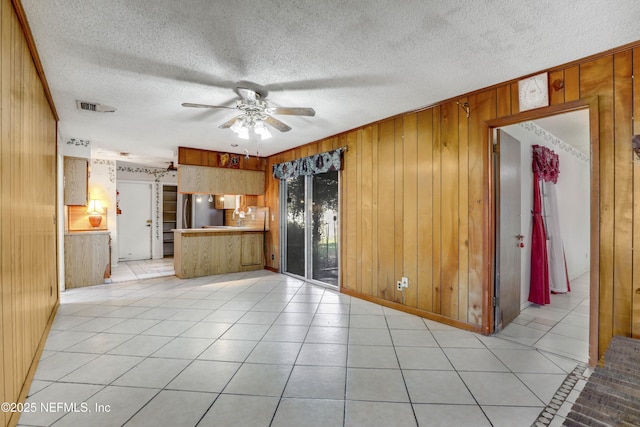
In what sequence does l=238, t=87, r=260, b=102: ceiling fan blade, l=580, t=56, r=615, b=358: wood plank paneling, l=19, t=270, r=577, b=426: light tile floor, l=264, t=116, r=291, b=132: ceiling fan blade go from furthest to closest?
l=264, t=116, r=291, b=132: ceiling fan blade → l=238, t=87, r=260, b=102: ceiling fan blade → l=580, t=56, r=615, b=358: wood plank paneling → l=19, t=270, r=577, b=426: light tile floor

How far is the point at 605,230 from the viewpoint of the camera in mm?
2154

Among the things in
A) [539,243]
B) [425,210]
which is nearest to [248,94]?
[425,210]

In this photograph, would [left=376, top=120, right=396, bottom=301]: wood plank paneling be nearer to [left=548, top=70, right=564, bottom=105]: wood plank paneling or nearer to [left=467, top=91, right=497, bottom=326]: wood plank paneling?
[left=467, top=91, right=497, bottom=326]: wood plank paneling

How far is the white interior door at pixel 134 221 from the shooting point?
23.4ft

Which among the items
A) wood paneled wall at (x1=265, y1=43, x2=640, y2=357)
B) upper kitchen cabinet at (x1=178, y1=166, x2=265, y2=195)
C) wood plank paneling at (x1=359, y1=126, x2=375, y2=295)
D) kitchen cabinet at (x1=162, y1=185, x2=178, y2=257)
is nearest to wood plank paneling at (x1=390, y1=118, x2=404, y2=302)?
wood paneled wall at (x1=265, y1=43, x2=640, y2=357)

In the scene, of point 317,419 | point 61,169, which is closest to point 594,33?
point 317,419

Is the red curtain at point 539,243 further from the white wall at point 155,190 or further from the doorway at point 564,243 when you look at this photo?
the white wall at point 155,190

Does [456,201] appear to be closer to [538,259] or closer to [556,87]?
[556,87]

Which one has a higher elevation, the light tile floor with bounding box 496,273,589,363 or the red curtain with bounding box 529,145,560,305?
the red curtain with bounding box 529,145,560,305

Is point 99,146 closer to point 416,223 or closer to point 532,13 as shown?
point 416,223

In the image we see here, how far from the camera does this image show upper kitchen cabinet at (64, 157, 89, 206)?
15.5 ft

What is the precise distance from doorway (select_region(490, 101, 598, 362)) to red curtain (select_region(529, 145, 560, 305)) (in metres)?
0.08

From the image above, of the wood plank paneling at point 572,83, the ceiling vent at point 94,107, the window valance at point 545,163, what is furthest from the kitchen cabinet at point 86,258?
the window valance at point 545,163

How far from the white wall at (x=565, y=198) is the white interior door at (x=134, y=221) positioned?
309 inches
